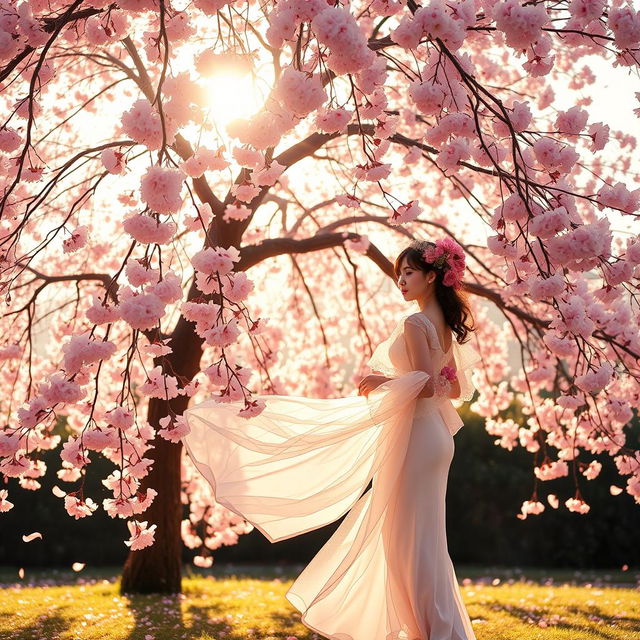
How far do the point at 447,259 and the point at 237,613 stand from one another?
11.6 ft

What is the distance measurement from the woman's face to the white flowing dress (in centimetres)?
17

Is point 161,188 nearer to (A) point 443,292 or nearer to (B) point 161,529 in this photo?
(A) point 443,292

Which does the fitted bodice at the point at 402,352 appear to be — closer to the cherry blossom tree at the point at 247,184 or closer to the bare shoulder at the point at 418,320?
the bare shoulder at the point at 418,320

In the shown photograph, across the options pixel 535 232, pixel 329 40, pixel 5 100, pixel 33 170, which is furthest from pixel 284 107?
pixel 5 100

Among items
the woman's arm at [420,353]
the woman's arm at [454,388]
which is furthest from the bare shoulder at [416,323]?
the woman's arm at [454,388]

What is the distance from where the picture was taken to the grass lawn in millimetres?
5504

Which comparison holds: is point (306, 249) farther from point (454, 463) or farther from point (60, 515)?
point (60, 515)

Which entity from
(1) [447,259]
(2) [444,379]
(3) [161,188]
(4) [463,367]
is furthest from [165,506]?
(3) [161,188]

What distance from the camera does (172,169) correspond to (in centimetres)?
279

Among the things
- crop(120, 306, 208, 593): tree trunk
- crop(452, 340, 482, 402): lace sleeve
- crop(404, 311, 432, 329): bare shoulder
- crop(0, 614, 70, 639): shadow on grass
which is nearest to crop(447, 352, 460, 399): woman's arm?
crop(452, 340, 482, 402): lace sleeve

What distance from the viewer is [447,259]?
3998mm

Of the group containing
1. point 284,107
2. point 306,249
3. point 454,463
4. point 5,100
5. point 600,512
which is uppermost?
point 5,100

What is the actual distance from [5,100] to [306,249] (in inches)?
127

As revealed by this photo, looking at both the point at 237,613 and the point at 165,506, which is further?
the point at 165,506
